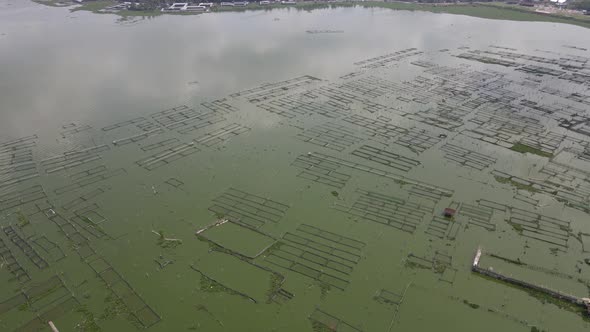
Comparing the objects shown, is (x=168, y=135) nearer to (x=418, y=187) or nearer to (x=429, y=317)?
(x=418, y=187)

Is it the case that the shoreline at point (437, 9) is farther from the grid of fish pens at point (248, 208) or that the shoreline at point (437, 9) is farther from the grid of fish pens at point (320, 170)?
the grid of fish pens at point (248, 208)

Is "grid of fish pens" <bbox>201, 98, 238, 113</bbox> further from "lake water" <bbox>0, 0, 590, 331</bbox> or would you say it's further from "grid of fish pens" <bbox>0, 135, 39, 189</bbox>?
"grid of fish pens" <bbox>0, 135, 39, 189</bbox>

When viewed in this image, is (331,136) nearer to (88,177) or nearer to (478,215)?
(478,215)

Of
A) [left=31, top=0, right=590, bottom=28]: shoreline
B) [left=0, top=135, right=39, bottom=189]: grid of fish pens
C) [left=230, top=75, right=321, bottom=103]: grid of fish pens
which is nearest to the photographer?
[left=0, top=135, right=39, bottom=189]: grid of fish pens

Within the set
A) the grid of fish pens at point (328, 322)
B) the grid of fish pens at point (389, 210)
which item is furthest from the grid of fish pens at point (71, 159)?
the grid of fish pens at point (328, 322)

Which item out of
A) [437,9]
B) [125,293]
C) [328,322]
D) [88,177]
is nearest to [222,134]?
[88,177]

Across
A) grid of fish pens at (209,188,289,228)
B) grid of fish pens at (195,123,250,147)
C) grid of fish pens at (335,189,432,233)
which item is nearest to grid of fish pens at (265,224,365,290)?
grid of fish pens at (209,188,289,228)
